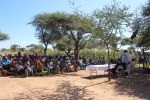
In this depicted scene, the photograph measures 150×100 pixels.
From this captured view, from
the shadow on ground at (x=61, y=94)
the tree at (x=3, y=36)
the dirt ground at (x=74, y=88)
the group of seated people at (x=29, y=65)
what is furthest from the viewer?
the tree at (x=3, y=36)

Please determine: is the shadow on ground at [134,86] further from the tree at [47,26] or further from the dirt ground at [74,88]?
the tree at [47,26]

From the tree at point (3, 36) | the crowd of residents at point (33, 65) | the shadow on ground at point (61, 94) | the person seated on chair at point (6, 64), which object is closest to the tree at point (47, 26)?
the tree at point (3, 36)

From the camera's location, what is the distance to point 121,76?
872 inches

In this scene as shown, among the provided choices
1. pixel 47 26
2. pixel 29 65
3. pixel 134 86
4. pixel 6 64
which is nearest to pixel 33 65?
pixel 29 65

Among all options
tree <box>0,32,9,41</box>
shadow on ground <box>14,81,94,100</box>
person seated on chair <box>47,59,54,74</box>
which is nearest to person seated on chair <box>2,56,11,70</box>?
person seated on chair <box>47,59,54,74</box>

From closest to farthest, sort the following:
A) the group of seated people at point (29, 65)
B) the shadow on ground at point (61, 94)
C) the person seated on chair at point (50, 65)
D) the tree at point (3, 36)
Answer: the shadow on ground at point (61, 94)
the group of seated people at point (29, 65)
the person seated on chair at point (50, 65)
the tree at point (3, 36)

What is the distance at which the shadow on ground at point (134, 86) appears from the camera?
59.8 ft

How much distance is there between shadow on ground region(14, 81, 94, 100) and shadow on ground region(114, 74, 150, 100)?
2168 millimetres

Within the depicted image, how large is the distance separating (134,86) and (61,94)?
4954mm

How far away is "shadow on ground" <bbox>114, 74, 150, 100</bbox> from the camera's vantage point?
1821 centimetres

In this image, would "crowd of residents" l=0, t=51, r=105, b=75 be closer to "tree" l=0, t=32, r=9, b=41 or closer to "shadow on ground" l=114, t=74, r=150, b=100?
"shadow on ground" l=114, t=74, r=150, b=100

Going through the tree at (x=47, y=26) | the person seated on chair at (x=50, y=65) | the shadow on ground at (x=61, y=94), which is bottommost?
the shadow on ground at (x=61, y=94)

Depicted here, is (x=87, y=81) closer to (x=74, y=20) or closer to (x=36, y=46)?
(x=74, y=20)

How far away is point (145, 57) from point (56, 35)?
16.2m
